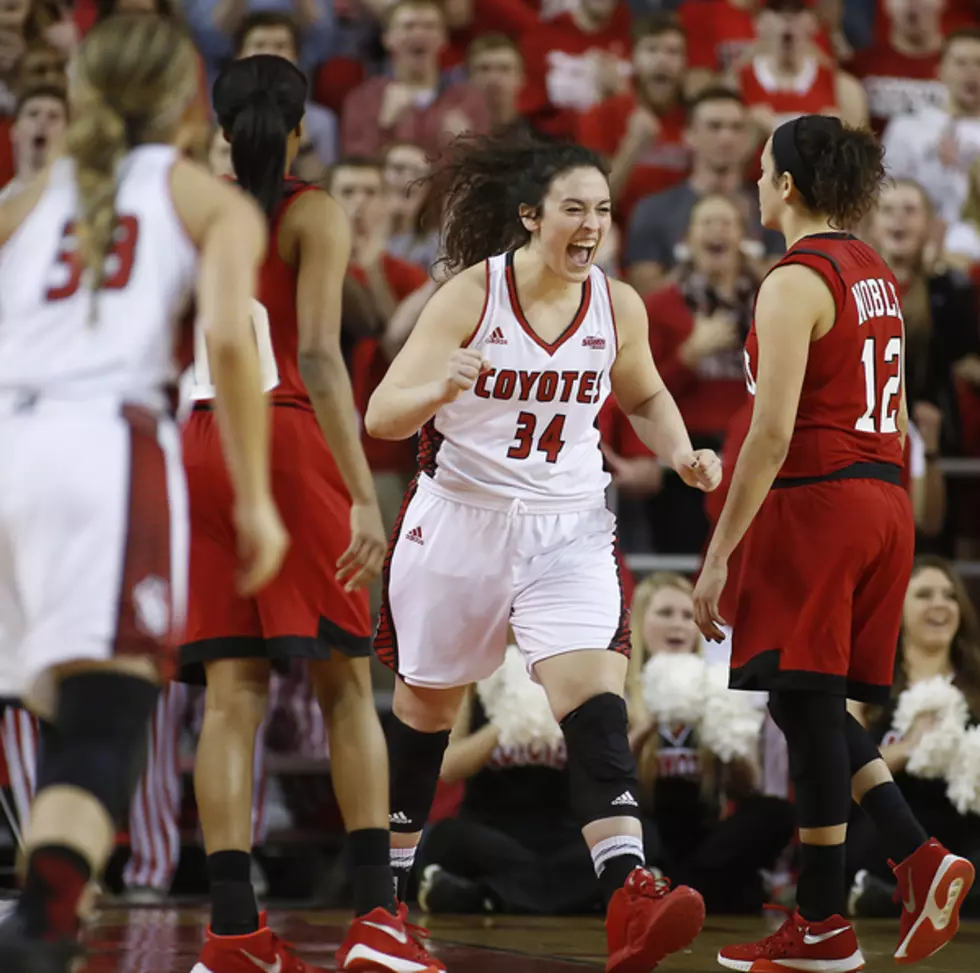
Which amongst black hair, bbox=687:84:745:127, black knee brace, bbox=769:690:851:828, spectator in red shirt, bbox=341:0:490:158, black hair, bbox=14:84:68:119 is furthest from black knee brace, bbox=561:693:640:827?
spectator in red shirt, bbox=341:0:490:158

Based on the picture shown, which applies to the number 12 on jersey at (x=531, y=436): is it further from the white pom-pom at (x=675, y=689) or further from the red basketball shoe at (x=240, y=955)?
the white pom-pom at (x=675, y=689)

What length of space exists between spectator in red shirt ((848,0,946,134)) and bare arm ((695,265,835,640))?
6.32 m

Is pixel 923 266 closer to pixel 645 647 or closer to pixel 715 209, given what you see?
pixel 715 209

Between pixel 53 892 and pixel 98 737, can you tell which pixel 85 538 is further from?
pixel 53 892

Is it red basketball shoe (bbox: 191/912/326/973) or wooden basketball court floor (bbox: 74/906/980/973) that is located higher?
red basketball shoe (bbox: 191/912/326/973)

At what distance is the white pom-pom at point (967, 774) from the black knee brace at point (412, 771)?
2.20 meters

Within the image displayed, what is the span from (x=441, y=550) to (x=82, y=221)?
1753mm

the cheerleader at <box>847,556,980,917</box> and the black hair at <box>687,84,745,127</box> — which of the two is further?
the black hair at <box>687,84,745,127</box>

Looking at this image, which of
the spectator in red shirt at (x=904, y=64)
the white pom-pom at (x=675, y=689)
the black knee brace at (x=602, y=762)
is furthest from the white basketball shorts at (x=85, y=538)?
the spectator in red shirt at (x=904, y=64)

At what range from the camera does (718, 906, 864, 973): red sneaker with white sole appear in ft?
15.8

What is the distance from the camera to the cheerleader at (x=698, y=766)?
6695 millimetres

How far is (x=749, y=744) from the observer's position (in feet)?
22.2

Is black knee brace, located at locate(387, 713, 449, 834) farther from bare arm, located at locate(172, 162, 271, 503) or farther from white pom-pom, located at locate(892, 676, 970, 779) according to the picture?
white pom-pom, located at locate(892, 676, 970, 779)

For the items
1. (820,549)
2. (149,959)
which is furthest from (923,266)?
(149,959)
